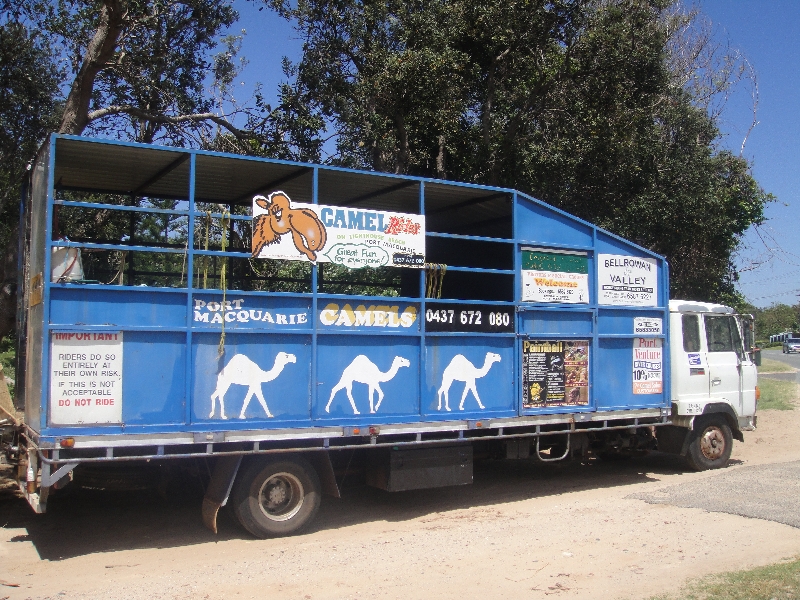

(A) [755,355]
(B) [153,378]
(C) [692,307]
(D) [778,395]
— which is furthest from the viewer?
(D) [778,395]

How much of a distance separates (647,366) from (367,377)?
4.11 metres

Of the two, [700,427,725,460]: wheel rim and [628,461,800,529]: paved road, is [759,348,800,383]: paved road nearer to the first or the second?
[700,427,725,460]: wheel rim

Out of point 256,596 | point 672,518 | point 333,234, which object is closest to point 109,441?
point 256,596

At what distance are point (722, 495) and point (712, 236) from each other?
8135mm

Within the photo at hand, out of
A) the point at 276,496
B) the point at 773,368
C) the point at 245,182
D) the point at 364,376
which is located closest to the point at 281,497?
the point at 276,496

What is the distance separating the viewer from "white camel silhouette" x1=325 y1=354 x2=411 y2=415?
7.02 metres

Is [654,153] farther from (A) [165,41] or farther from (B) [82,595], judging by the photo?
(B) [82,595]

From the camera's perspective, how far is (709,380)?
33.2 ft

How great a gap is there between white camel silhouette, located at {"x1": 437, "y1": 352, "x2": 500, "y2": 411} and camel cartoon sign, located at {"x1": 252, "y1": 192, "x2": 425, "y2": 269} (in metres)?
1.13

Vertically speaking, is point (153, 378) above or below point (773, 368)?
above

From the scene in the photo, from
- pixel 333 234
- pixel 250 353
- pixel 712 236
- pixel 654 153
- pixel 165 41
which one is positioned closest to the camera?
pixel 250 353

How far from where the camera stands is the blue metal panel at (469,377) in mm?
7570

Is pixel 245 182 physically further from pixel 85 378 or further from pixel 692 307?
pixel 692 307

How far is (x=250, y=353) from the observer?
258 inches
